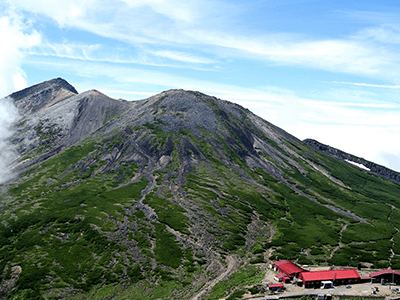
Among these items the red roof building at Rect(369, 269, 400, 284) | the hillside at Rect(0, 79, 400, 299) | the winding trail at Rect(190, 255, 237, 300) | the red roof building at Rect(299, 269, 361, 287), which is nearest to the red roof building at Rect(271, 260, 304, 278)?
the red roof building at Rect(299, 269, 361, 287)

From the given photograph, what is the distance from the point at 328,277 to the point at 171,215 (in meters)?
61.3

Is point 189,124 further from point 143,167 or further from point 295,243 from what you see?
point 295,243

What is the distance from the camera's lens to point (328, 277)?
6912 cm

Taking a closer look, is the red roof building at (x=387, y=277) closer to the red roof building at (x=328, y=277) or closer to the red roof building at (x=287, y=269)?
the red roof building at (x=328, y=277)

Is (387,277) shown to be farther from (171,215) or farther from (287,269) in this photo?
(171,215)

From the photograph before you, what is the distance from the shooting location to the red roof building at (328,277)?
Answer: 67500 mm

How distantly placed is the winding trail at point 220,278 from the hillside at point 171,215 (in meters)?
0.32

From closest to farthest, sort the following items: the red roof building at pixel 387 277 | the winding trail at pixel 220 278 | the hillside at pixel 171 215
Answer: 1. the red roof building at pixel 387 277
2. the winding trail at pixel 220 278
3. the hillside at pixel 171 215

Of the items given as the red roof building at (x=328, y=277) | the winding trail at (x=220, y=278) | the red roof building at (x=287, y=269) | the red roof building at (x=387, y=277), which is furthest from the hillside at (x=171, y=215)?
the red roof building at (x=387, y=277)

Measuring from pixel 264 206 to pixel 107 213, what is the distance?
235ft

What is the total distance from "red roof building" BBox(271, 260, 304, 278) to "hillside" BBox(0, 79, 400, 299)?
5.93 m

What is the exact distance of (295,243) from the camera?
102625 mm

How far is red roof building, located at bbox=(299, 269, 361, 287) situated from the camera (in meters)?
67.5

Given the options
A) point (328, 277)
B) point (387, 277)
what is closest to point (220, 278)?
point (328, 277)
